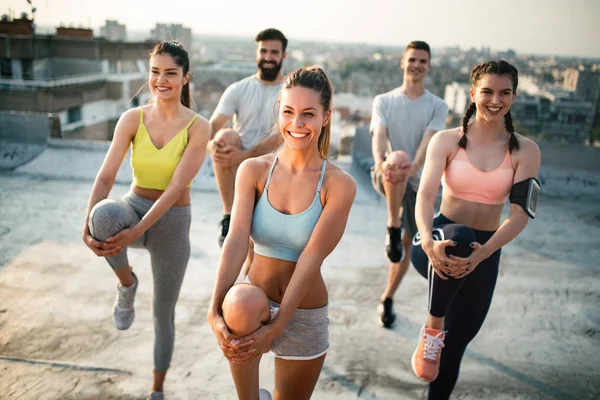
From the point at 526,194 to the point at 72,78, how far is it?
2838cm

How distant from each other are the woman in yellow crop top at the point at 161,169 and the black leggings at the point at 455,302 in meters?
1.27

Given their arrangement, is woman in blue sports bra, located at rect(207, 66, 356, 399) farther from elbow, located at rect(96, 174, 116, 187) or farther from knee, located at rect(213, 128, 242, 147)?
knee, located at rect(213, 128, 242, 147)

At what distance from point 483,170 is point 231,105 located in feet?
6.17

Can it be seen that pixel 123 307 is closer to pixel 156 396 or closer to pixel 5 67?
pixel 156 396

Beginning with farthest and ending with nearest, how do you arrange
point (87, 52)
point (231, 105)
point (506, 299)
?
point (87, 52)
point (506, 299)
point (231, 105)

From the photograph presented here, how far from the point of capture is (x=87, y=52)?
2711cm

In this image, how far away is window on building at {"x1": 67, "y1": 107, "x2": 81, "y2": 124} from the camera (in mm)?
25562

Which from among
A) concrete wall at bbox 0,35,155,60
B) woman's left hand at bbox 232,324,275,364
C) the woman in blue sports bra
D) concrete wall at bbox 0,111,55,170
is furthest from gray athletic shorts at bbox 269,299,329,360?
concrete wall at bbox 0,35,155,60

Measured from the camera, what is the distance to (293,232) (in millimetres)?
1804

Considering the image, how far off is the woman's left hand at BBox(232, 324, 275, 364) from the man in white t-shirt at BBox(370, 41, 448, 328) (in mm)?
1857

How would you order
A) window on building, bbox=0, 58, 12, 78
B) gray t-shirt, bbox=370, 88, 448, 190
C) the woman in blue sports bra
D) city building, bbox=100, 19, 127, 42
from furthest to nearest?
1. city building, bbox=100, 19, 127, 42
2. window on building, bbox=0, 58, 12, 78
3. gray t-shirt, bbox=370, 88, 448, 190
4. the woman in blue sports bra

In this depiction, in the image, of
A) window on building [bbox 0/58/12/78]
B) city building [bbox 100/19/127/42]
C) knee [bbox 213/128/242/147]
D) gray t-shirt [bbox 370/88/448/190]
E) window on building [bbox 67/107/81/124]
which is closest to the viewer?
knee [bbox 213/128/242/147]

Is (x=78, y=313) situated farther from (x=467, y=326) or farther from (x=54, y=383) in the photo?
(x=467, y=326)

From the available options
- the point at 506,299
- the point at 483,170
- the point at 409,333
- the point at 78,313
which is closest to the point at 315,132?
the point at 483,170
